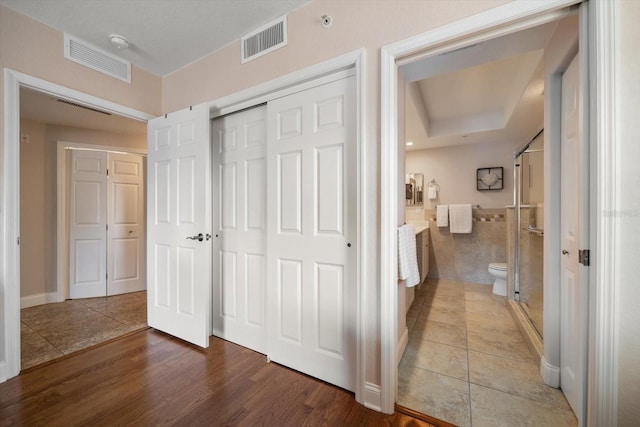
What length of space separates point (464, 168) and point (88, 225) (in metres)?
5.78

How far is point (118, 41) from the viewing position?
1.99 meters

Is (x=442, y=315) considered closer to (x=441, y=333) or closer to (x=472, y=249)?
(x=441, y=333)

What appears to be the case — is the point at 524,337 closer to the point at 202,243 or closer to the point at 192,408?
the point at 192,408

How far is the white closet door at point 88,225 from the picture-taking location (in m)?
3.44

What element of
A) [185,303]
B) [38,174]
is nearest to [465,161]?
[185,303]

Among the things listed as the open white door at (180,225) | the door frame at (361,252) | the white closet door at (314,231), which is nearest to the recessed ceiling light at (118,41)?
the open white door at (180,225)

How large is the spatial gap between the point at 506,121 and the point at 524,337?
8.30 feet

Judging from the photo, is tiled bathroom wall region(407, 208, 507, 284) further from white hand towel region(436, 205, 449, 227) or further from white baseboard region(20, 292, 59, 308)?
white baseboard region(20, 292, 59, 308)

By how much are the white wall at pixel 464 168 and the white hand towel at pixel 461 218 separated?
0.92 ft

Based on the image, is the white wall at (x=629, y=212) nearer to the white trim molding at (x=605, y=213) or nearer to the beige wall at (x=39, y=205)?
the white trim molding at (x=605, y=213)

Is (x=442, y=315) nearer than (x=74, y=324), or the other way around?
(x=74, y=324)

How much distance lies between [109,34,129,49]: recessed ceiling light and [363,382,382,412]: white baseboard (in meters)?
3.05

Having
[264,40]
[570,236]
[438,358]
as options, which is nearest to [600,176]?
[570,236]

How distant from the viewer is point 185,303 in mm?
2191
